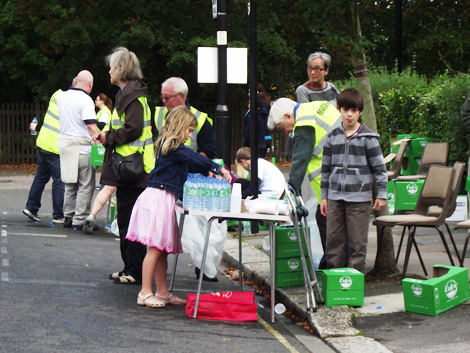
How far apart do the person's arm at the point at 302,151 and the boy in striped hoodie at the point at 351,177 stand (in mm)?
276

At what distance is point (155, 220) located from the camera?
23.5ft

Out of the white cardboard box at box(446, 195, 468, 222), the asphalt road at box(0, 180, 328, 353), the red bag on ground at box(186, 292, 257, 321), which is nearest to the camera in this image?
the asphalt road at box(0, 180, 328, 353)

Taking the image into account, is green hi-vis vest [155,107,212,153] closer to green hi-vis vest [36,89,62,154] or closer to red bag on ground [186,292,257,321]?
red bag on ground [186,292,257,321]

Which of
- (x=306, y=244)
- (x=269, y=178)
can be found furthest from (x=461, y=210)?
(x=306, y=244)

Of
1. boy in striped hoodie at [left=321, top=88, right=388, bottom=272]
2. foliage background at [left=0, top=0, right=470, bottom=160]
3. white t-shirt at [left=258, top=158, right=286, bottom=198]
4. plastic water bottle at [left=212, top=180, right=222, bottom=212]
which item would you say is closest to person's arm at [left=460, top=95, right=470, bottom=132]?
white t-shirt at [left=258, top=158, right=286, bottom=198]

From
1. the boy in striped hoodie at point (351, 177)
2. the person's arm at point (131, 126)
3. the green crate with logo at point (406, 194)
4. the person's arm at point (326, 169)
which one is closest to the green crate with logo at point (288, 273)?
the boy in striped hoodie at point (351, 177)

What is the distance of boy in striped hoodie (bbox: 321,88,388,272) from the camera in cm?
723

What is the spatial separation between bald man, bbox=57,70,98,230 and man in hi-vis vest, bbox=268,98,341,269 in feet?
14.3

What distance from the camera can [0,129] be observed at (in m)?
27.5

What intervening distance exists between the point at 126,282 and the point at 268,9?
20.6 meters

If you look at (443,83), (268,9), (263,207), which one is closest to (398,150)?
(443,83)

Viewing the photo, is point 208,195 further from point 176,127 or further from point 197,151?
point 197,151

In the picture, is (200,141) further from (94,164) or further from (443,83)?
(443,83)

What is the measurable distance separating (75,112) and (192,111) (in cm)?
366
